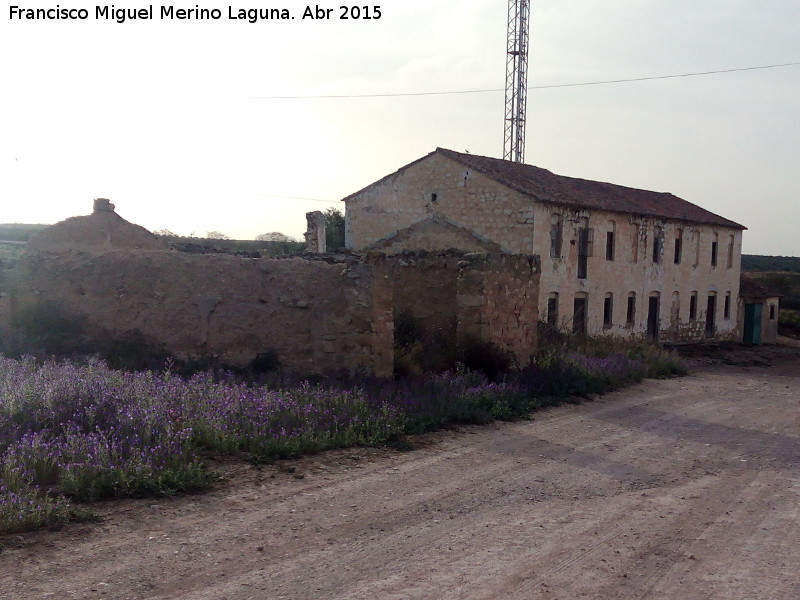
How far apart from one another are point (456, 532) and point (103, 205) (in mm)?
11282

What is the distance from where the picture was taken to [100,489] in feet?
18.7

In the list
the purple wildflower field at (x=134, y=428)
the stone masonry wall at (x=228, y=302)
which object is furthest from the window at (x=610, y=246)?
the purple wildflower field at (x=134, y=428)

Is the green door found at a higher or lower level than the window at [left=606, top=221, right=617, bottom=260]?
lower

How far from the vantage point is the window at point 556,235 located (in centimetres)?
2450

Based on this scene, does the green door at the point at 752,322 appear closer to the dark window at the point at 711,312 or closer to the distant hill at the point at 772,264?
the dark window at the point at 711,312

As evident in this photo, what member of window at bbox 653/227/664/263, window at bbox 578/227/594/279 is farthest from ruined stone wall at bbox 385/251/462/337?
window at bbox 653/227/664/263

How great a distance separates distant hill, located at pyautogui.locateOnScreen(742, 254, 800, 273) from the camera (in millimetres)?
88000

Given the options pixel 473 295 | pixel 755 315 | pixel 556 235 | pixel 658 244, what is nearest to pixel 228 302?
pixel 473 295

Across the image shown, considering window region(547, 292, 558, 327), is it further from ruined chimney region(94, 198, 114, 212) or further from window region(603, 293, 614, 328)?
ruined chimney region(94, 198, 114, 212)

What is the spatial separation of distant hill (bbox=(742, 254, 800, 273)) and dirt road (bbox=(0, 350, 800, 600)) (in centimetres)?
8550

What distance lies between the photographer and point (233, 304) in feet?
35.4

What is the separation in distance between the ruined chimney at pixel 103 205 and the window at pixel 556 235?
1448cm

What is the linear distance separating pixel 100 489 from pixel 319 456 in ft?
7.43

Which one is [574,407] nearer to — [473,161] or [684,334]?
[473,161]
